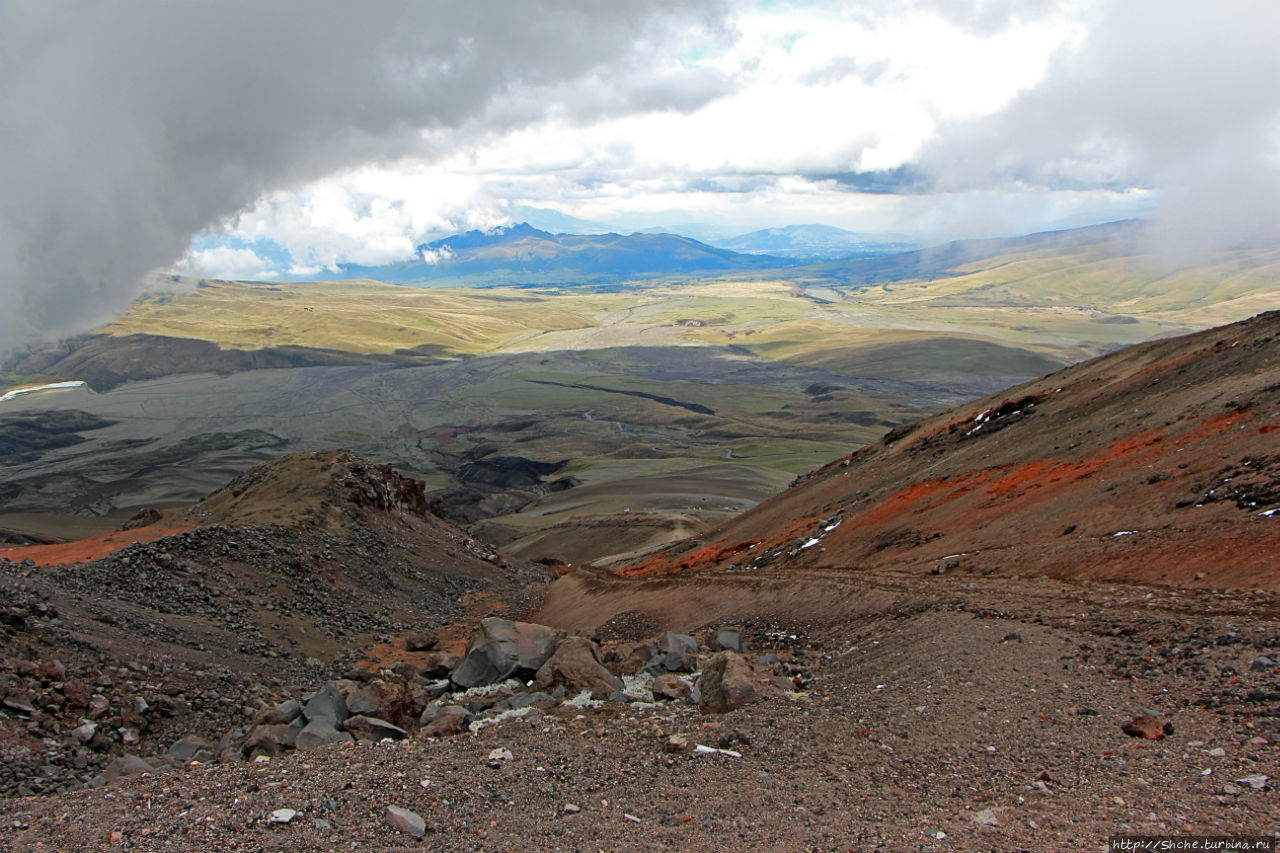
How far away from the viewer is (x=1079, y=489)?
20.5 meters

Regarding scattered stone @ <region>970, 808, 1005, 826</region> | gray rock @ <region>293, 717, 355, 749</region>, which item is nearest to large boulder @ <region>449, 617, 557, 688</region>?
gray rock @ <region>293, 717, 355, 749</region>

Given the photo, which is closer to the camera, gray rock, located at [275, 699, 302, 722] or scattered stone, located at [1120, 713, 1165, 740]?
scattered stone, located at [1120, 713, 1165, 740]

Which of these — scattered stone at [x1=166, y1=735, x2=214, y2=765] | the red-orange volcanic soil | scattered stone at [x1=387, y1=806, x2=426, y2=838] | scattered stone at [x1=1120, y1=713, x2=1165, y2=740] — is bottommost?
the red-orange volcanic soil

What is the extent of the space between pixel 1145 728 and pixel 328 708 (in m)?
11.2

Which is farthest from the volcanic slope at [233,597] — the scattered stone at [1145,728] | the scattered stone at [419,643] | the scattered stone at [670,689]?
the scattered stone at [1145,728]

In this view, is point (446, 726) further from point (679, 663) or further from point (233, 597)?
point (233, 597)

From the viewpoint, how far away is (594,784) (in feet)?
31.5


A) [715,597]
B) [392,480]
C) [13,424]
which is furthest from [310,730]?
[13,424]

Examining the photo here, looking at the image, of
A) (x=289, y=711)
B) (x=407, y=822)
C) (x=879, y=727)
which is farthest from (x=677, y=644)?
(x=407, y=822)

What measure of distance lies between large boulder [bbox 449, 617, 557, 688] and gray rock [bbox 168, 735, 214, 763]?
472cm

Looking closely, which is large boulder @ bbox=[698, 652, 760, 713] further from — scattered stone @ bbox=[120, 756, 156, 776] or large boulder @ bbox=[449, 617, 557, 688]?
scattered stone @ bbox=[120, 756, 156, 776]

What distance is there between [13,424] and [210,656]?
149 meters

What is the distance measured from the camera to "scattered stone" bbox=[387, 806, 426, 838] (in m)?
8.30

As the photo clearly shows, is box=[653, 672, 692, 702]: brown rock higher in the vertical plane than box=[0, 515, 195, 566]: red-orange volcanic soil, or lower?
higher
